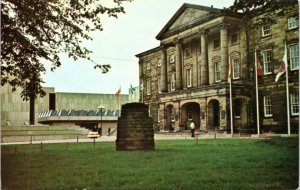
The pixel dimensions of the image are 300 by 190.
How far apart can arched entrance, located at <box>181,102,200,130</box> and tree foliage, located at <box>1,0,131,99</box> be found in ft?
50.0

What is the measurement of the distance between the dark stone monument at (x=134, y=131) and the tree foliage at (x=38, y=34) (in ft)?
8.13

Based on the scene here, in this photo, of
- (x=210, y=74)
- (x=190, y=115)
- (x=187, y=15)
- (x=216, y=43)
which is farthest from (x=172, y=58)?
(x=187, y=15)

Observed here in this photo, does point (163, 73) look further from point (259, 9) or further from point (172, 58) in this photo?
point (259, 9)

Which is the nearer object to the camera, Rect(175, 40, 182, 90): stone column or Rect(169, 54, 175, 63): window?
Rect(175, 40, 182, 90): stone column

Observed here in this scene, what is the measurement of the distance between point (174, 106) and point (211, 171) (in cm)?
1739

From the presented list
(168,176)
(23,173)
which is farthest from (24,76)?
(168,176)

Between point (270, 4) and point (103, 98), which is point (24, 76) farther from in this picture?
point (270, 4)

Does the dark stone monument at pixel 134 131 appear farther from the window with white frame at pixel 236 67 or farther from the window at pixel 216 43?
the window at pixel 216 43

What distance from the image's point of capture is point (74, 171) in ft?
25.1

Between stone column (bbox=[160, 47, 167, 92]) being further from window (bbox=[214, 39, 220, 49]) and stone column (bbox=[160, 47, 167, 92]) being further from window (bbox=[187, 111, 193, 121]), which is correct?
window (bbox=[214, 39, 220, 49])

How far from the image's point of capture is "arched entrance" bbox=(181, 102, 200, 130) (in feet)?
79.2

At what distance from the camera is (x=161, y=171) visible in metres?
7.64

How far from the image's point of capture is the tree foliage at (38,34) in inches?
330

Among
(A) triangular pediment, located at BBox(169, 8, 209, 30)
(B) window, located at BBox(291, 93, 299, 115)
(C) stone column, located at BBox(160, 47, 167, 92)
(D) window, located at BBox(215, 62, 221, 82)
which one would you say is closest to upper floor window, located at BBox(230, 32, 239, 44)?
(A) triangular pediment, located at BBox(169, 8, 209, 30)
